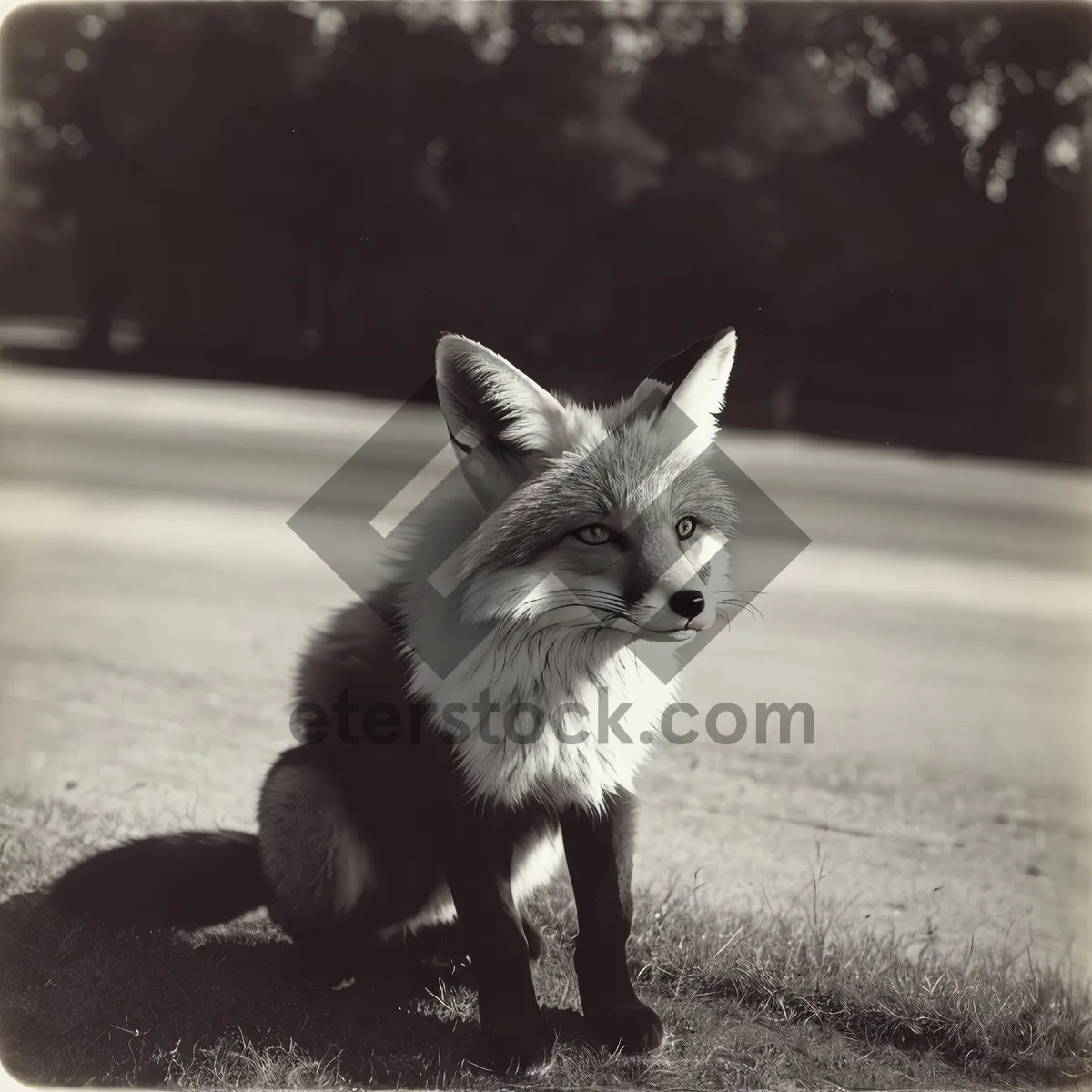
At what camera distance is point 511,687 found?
243 centimetres

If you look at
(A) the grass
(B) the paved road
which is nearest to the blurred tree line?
(B) the paved road

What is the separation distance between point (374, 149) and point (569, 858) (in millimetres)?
3846

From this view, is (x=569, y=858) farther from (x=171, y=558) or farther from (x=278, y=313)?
(x=171, y=558)

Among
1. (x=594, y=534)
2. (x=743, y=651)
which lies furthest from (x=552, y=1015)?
(x=743, y=651)

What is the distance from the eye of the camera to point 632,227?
5500mm

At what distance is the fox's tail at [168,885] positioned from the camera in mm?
2879

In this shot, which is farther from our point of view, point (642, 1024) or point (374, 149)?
point (374, 149)

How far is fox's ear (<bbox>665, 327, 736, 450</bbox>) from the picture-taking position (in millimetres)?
2422

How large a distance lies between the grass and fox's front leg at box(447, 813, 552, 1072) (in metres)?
0.10

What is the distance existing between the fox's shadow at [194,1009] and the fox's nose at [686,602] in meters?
1.10

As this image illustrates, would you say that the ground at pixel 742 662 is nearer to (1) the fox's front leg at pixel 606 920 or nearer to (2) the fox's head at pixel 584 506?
(1) the fox's front leg at pixel 606 920

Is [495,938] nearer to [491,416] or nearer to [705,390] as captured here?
[491,416]

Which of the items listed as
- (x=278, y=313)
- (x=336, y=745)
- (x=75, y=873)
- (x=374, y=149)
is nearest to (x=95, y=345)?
(x=278, y=313)

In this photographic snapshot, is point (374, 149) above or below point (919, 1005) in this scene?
above
